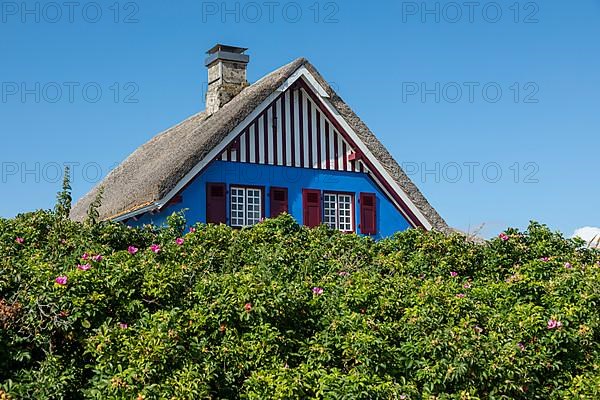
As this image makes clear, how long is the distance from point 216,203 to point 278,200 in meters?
1.49

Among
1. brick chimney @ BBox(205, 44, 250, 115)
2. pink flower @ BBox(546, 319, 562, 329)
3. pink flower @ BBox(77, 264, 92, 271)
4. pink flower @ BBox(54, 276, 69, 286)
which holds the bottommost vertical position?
pink flower @ BBox(546, 319, 562, 329)

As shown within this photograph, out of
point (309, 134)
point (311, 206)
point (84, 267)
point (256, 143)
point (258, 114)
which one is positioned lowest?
point (84, 267)

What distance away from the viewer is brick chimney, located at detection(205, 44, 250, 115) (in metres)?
20.4

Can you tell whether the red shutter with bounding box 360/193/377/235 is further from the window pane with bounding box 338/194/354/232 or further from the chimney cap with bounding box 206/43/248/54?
the chimney cap with bounding box 206/43/248/54

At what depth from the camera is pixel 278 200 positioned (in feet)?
58.1

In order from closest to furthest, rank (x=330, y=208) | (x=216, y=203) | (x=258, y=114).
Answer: (x=216, y=203) → (x=258, y=114) → (x=330, y=208)

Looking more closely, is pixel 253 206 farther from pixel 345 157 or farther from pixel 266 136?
pixel 345 157

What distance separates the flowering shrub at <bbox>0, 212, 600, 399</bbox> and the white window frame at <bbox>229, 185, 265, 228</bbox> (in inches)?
365

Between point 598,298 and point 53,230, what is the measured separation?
210 inches

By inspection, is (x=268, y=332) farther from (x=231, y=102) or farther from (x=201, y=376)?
(x=231, y=102)

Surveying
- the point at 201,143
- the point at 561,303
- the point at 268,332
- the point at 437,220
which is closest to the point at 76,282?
the point at 268,332

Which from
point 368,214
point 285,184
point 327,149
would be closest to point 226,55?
point 327,149

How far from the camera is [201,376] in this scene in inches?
220

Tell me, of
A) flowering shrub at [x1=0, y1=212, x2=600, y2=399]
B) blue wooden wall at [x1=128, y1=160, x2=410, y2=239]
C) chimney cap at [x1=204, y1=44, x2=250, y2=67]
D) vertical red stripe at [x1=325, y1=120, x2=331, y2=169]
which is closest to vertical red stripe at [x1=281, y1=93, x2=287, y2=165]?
blue wooden wall at [x1=128, y1=160, x2=410, y2=239]
